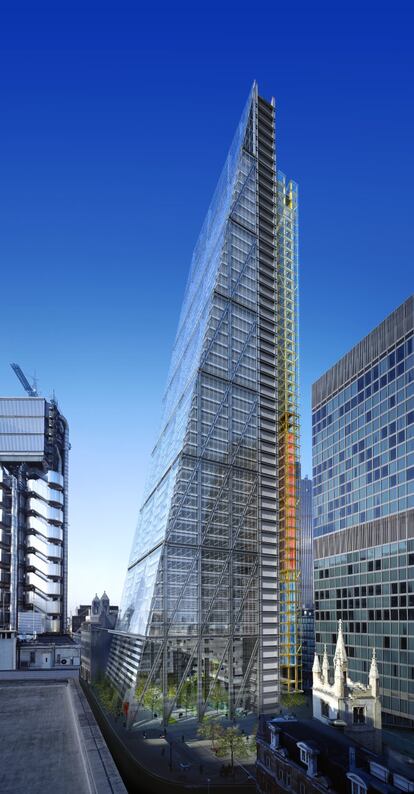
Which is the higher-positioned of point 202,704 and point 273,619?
point 273,619

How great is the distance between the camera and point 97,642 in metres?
104

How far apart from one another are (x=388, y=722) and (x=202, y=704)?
18.5m

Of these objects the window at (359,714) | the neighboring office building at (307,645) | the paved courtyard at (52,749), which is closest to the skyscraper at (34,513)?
the paved courtyard at (52,749)

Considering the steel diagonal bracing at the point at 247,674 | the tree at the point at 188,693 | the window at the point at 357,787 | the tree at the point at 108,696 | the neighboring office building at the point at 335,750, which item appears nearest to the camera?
the window at the point at 357,787

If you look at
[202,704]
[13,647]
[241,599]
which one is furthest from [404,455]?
[13,647]

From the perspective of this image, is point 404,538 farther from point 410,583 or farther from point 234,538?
point 234,538

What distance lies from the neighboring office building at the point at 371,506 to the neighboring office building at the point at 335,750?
18821mm

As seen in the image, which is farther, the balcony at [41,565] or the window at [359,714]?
the balcony at [41,565]

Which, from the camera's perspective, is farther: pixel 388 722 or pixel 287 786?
pixel 388 722

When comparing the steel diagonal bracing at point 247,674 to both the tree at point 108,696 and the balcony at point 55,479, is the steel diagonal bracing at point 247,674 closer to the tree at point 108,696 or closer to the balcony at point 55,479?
the tree at point 108,696

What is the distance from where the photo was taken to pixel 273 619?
89062 millimetres

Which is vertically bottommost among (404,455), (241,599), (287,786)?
(287,786)

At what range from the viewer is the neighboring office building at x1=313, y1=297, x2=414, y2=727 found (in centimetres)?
7462

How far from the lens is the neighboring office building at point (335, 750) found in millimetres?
35156
